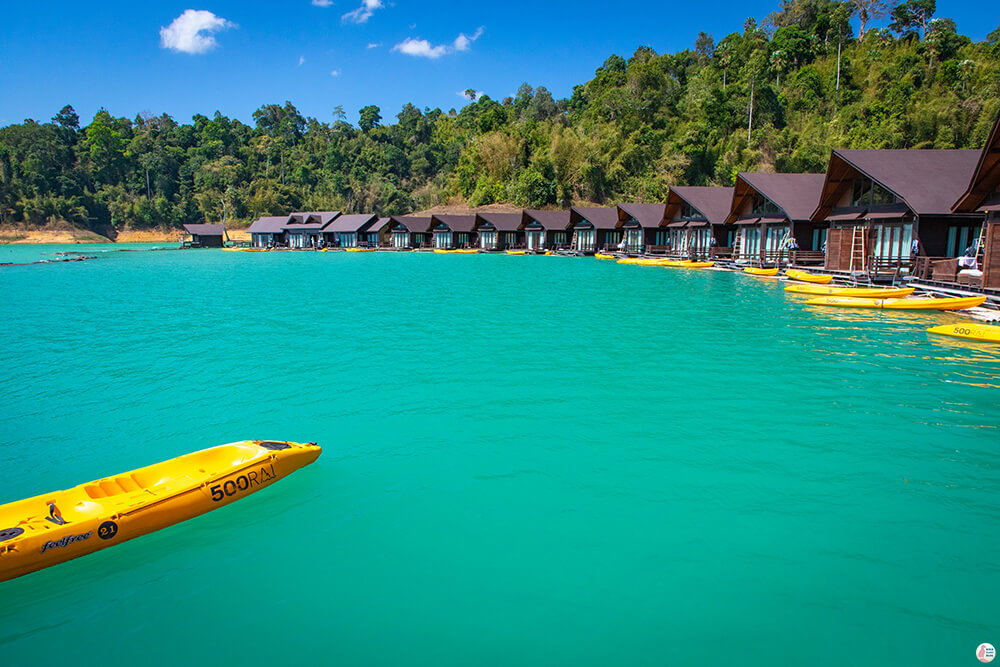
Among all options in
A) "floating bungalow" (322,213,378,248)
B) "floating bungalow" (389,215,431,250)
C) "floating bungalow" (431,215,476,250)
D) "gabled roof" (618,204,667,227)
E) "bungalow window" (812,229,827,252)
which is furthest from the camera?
"floating bungalow" (322,213,378,248)

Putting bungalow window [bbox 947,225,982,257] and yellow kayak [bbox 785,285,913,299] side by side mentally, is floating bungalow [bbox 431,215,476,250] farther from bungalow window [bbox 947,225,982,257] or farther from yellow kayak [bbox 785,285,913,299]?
bungalow window [bbox 947,225,982,257]

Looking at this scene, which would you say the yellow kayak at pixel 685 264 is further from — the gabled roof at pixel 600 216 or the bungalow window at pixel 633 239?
the gabled roof at pixel 600 216

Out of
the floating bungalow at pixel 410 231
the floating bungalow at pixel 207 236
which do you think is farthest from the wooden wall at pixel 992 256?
the floating bungalow at pixel 207 236

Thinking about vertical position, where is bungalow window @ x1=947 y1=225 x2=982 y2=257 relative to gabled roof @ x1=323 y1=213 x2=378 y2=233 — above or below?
below

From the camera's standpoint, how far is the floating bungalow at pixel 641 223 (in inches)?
2157

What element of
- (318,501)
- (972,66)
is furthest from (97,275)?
(972,66)

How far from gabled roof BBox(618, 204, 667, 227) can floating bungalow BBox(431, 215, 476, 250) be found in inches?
981

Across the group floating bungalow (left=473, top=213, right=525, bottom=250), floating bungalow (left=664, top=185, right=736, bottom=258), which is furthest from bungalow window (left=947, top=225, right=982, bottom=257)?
floating bungalow (left=473, top=213, right=525, bottom=250)

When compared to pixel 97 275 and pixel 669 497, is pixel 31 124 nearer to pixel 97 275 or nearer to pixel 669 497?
pixel 97 275

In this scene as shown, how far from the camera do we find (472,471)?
29.4ft

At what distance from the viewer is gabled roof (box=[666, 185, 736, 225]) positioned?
44.8 m

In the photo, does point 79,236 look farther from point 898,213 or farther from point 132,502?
point 132,502

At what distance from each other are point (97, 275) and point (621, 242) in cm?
4621

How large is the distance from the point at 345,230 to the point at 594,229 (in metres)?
40.5
